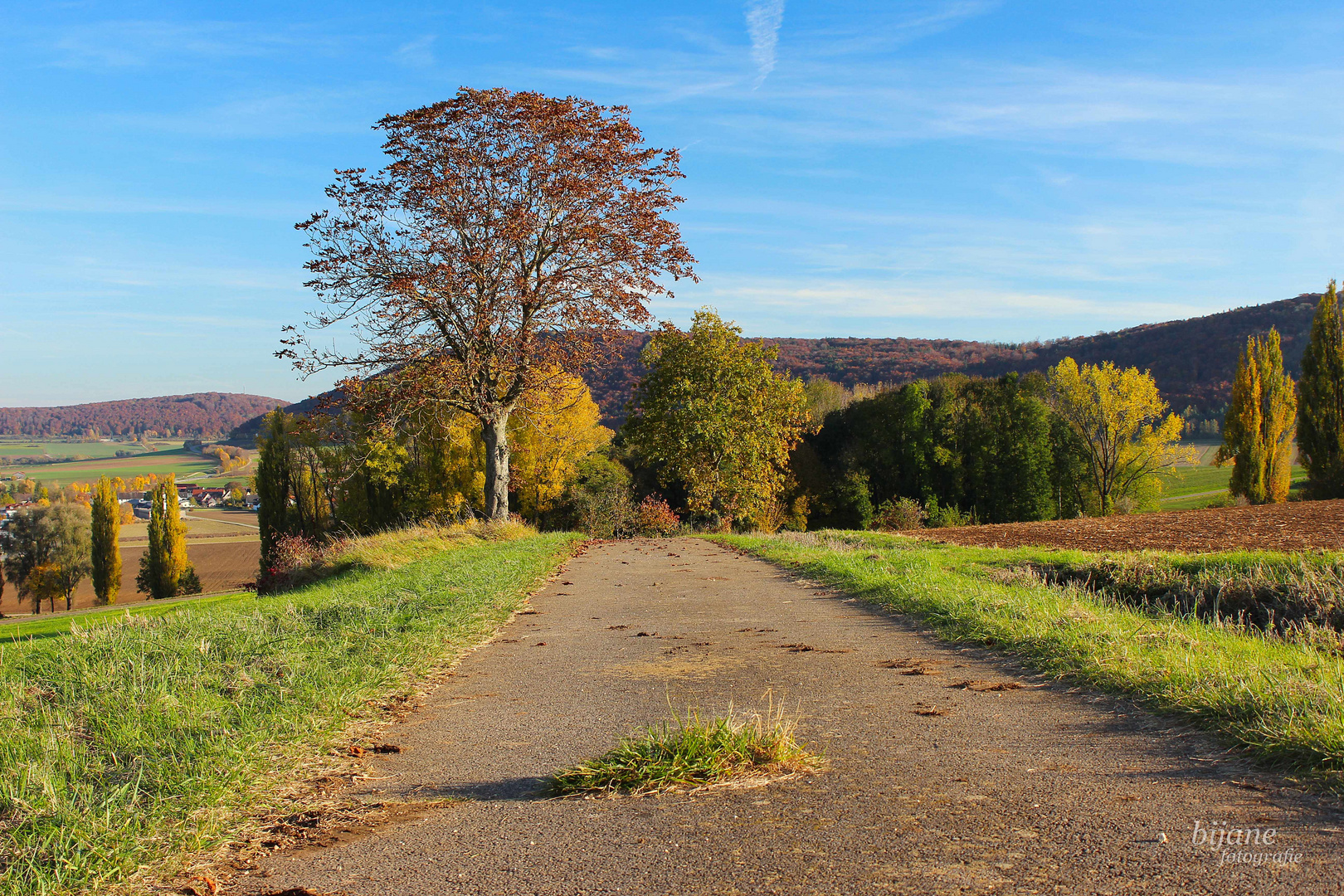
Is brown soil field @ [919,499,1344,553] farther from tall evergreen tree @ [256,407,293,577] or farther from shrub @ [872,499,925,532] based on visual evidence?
tall evergreen tree @ [256,407,293,577]

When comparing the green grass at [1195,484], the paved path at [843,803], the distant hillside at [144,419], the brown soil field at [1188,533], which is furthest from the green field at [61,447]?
the paved path at [843,803]

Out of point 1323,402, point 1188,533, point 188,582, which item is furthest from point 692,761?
point 188,582

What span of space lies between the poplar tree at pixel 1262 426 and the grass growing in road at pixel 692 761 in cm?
4962

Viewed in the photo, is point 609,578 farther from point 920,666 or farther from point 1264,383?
point 1264,383

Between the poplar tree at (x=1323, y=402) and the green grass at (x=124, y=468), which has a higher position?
the poplar tree at (x=1323, y=402)

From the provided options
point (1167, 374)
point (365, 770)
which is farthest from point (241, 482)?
point (365, 770)

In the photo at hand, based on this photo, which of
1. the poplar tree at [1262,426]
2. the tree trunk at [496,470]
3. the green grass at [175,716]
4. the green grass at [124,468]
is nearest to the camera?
the green grass at [175,716]

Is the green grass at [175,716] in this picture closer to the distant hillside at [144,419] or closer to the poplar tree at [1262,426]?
the poplar tree at [1262,426]

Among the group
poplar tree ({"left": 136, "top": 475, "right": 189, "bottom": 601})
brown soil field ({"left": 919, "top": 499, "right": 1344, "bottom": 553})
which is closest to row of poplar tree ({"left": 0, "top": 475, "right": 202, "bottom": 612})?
poplar tree ({"left": 136, "top": 475, "right": 189, "bottom": 601})

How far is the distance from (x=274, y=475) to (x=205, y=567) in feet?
81.4

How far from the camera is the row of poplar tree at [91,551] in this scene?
55.0 meters

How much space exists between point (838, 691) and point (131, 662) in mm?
4693

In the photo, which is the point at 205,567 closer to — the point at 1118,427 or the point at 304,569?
the point at 304,569

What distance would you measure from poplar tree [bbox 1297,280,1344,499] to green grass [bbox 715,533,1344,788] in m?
40.7
